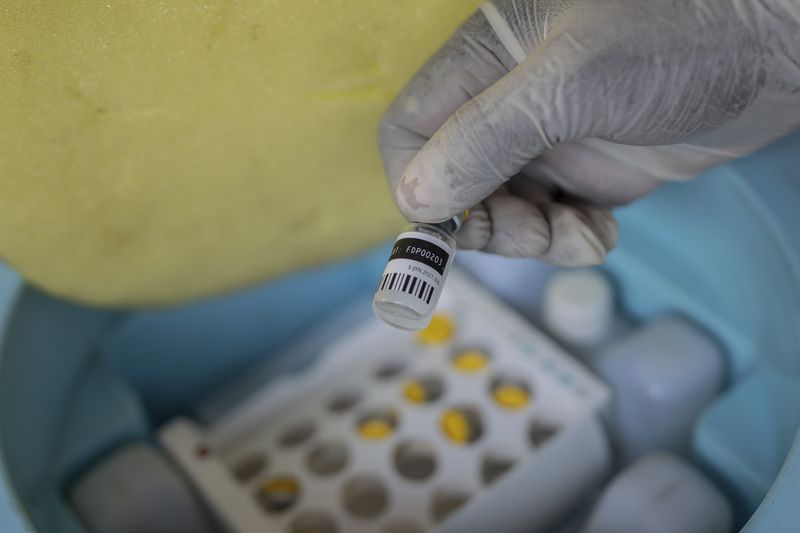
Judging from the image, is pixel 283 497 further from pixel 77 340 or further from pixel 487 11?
pixel 487 11

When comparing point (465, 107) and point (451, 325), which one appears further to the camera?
point (451, 325)

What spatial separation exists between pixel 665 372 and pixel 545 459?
188mm

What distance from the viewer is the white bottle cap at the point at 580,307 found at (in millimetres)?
→ 948

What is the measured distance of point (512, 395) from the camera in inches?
35.6

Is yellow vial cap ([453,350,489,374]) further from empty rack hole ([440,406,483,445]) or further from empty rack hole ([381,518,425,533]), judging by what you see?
empty rack hole ([381,518,425,533])

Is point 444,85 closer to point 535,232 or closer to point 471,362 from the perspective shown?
point 535,232

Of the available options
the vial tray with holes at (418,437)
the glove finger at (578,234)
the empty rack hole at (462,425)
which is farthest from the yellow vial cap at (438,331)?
the glove finger at (578,234)

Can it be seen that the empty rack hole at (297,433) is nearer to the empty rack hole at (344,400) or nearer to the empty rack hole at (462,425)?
the empty rack hole at (344,400)

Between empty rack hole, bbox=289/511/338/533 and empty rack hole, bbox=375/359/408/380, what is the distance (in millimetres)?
220

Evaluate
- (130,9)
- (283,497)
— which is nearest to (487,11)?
(130,9)

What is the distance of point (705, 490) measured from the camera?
738 millimetres

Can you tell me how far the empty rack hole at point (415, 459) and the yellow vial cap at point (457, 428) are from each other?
0.09ft

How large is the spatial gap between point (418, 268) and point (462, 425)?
0.38 meters

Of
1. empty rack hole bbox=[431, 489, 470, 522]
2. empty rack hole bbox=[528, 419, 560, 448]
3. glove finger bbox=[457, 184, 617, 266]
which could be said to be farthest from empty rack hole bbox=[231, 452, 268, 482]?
glove finger bbox=[457, 184, 617, 266]
